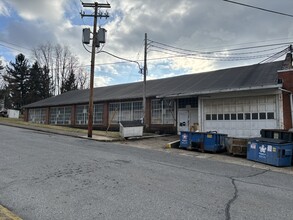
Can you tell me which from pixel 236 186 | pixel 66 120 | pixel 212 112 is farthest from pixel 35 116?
pixel 236 186

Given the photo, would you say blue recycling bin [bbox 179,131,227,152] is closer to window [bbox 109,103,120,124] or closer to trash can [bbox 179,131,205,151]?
trash can [bbox 179,131,205,151]

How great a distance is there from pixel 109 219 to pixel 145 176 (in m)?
3.23

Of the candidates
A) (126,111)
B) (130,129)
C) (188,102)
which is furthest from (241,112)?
(126,111)

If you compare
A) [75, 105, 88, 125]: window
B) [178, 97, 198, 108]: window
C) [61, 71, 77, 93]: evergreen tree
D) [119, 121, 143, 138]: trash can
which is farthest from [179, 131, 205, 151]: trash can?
[61, 71, 77, 93]: evergreen tree

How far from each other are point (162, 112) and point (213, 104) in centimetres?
619

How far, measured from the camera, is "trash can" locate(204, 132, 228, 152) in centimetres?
1496

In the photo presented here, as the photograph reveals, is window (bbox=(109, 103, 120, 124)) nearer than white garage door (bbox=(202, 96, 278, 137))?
No

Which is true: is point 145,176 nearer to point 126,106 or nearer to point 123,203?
point 123,203

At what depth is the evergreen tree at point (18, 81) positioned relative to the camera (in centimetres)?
6022

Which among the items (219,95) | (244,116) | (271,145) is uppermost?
(219,95)

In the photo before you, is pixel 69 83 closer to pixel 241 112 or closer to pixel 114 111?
pixel 114 111

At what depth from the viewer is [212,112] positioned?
19344mm

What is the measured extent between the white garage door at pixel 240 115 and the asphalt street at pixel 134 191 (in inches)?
318

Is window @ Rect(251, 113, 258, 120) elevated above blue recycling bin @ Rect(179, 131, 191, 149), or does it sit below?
above
